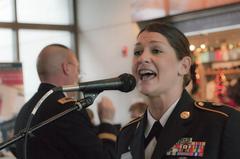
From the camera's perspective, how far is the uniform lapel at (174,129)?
155 centimetres

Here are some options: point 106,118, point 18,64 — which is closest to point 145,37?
point 106,118

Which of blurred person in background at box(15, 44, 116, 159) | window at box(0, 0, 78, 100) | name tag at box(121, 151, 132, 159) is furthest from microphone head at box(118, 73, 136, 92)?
window at box(0, 0, 78, 100)

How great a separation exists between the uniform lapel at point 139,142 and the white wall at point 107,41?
404 cm

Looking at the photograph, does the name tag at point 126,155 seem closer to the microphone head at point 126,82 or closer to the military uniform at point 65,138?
the microphone head at point 126,82

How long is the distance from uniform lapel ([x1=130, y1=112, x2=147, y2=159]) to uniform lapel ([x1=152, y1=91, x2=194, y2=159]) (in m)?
0.08

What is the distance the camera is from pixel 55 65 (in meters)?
2.54

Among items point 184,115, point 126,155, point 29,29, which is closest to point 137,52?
point 184,115

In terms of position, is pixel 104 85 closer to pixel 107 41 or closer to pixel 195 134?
pixel 195 134

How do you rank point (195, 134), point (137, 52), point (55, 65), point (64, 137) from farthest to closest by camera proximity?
point (55, 65), point (64, 137), point (137, 52), point (195, 134)

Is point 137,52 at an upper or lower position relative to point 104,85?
upper

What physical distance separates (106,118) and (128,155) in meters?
0.87

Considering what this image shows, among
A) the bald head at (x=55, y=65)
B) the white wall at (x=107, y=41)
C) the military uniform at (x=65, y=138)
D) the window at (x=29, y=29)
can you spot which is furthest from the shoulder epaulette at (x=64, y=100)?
the window at (x=29, y=29)

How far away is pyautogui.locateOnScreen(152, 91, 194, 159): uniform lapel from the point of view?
1547 millimetres

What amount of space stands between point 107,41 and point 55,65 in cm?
381
